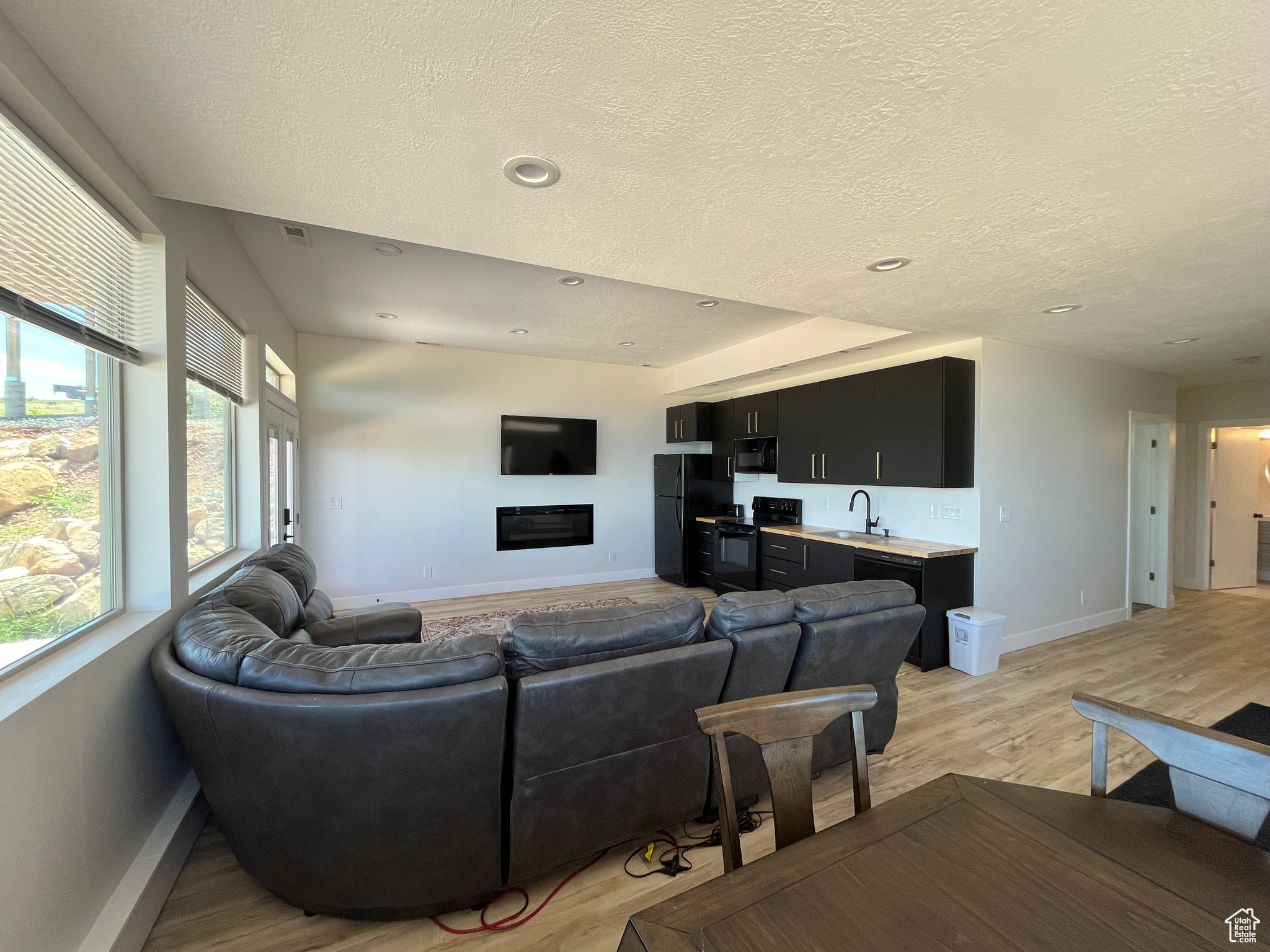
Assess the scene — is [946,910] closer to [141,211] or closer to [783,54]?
[783,54]

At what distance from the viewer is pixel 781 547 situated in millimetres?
5023

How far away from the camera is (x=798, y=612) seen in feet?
6.66

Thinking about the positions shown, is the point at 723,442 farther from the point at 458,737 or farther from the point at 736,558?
the point at 458,737

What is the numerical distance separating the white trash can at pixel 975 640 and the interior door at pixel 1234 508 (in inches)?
198

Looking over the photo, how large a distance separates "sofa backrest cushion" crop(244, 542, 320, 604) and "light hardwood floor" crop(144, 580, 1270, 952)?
3.91 feet

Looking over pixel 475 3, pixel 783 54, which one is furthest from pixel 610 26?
pixel 783 54

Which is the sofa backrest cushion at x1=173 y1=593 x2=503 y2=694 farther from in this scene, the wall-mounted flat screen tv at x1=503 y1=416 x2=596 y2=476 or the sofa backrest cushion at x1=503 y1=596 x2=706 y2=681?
the wall-mounted flat screen tv at x1=503 y1=416 x2=596 y2=476

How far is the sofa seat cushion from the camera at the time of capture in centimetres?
139

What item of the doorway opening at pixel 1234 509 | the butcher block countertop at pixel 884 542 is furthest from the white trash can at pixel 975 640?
the doorway opening at pixel 1234 509

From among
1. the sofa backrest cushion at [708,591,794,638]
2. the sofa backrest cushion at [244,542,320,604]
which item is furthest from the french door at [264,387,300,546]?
the sofa backrest cushion at [708,591,794,638]

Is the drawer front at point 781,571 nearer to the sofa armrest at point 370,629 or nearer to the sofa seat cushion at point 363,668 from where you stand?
the sofa armrest at point 370,629

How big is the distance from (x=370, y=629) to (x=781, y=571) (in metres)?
3.63

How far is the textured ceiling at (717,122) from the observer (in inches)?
45.1

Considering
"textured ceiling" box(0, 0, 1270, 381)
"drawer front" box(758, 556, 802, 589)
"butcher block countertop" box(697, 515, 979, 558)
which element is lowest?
"drawer front" box(758, 556, 802, 589)
